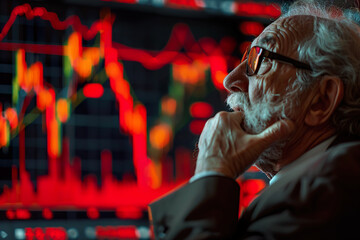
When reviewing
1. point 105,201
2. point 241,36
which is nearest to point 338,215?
point 105,201

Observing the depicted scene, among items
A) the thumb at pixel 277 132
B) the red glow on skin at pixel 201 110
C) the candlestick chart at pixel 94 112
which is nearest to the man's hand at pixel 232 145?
the thumb at pixel 277 132

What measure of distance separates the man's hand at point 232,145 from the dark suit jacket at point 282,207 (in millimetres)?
40

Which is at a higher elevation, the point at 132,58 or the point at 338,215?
the point at 132,58

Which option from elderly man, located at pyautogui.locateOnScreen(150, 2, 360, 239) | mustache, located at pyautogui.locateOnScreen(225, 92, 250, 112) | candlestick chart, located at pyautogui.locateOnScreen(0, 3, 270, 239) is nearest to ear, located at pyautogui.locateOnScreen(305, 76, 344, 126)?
elderly man, located at pyautogui.locateOnScreen(150, 2, 360, 239)

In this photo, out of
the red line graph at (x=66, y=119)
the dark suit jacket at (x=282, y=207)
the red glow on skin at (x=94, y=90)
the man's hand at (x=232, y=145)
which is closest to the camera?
the dark suit jacket at (x=282, y=207)

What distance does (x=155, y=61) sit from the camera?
2.31 m

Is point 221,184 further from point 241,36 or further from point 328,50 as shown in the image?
point 241,36

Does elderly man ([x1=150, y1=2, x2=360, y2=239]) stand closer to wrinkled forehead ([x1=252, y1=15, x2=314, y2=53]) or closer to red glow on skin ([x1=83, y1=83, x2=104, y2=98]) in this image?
wrinkled forehead ([x1=252, y1=15, x2=314, y2=53])

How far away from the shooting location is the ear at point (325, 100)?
0.83 meters

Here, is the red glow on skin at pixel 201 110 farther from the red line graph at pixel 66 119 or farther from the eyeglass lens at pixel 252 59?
the eyeglass lens at pixel 252 59

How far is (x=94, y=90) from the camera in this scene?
2168mm

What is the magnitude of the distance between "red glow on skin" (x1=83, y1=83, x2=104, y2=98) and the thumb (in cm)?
145

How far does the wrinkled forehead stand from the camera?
2.89ft

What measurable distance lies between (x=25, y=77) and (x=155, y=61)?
1.98ft
